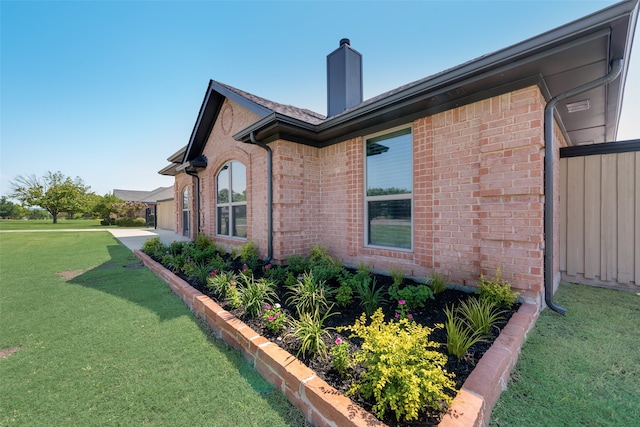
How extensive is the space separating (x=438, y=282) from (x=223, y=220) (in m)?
6.72

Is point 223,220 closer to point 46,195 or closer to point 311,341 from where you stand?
point 311,341

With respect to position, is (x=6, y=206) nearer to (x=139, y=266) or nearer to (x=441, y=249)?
(x=139, y=266)

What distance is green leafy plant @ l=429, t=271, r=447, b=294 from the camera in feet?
12.1

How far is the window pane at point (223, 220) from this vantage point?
7.98 meters

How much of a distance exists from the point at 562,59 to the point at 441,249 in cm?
273

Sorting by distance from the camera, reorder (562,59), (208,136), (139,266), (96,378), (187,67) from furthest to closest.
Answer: (208,136)
(187,67)
(139,266)
(562,59)
(96,378)

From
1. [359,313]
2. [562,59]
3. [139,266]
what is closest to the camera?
[562,59]

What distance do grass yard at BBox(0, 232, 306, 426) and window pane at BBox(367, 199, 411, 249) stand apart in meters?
3.25

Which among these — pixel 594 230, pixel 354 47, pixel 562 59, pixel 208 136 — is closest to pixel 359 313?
pixel 562 59

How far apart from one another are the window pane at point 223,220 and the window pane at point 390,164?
4.97 meters

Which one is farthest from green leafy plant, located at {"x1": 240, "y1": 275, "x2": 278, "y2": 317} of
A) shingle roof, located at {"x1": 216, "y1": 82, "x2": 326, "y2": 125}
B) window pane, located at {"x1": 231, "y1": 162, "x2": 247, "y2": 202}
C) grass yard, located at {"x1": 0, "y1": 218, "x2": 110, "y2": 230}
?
grass yard, located at {"x1": 0, "y1": 218, "x2": 110, "y2": 230}

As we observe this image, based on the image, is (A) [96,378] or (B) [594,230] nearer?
(A) [96,378]

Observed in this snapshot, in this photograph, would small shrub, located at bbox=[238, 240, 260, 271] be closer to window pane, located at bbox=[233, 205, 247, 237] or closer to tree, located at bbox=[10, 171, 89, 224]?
window pane, located at bbox=[233, 205, 247, 237]

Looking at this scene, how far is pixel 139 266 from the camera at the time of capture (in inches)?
283
